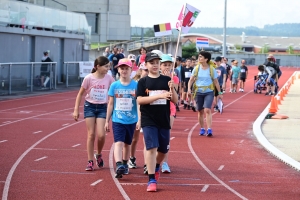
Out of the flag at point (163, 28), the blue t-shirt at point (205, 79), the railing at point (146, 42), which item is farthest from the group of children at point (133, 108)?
the railing at point (146, 42)

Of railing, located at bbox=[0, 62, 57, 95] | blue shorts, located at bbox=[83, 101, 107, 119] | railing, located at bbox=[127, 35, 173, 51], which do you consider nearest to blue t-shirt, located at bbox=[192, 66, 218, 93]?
blue shorts, located at bbox=[83, 101, 107, 119]

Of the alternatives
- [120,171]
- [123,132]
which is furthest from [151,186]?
[123,132]

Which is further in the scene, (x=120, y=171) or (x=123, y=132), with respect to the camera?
(x=123, y=132)

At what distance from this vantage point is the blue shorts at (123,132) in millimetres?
10680

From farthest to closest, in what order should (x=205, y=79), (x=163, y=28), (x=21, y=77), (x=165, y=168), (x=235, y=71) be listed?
(x=235, y=71), (x=163, y=28), (x=21, y=77), (x=205, y=79), (x=165, y=168)

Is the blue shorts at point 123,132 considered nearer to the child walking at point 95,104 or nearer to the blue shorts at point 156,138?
the child walking at point 95,104

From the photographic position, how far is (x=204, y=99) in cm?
1634

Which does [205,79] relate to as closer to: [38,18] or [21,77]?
[21,77]

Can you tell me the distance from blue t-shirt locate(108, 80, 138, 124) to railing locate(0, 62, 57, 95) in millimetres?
17330

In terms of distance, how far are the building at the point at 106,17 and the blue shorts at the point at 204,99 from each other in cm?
5242

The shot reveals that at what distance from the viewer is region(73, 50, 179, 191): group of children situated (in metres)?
9.77

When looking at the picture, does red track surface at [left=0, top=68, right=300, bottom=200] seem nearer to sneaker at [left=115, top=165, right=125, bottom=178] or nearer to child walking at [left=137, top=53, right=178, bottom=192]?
sneaker at [left=115, top=165, right=125, bottom=178]

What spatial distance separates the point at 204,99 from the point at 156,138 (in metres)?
6.62

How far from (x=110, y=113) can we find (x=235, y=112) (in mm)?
14613
